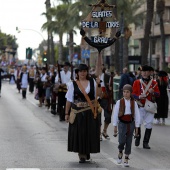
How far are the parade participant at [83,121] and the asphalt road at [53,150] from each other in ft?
0.97

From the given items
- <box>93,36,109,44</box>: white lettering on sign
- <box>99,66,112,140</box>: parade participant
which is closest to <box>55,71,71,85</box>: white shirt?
<box>99,66,112,140</box>: parade participant

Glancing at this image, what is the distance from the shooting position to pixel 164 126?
773 inches

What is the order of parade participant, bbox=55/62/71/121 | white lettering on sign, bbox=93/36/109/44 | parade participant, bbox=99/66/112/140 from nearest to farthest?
white lettering on sign, bbox=93/36/109/44
parade participant, bbox=99/66/112/140
parade participant, bbox=55/62/71/121

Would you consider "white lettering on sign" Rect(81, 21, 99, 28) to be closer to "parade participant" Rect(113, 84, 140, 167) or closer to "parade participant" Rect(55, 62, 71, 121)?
"parade participant" Rect(113, 84, 140, 167)

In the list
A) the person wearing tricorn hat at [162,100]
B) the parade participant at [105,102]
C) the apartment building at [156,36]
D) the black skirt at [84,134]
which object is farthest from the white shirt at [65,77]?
the apartment building at [156,36]

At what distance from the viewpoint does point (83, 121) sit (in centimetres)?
1146

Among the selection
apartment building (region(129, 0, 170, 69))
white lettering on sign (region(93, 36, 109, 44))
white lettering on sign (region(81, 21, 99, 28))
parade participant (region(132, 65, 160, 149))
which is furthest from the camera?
apartment building (region(129, 0, 170, 69))

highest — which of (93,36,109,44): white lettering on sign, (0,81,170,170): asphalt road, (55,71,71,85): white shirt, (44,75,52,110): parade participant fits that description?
(93,36,109,44): white lettering on sign

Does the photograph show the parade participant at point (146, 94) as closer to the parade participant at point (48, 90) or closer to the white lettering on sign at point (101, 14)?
the white lettering on sign at point (101, 14)

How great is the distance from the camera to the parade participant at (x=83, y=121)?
11.4 metres

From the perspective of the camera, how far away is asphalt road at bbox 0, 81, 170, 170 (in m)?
11.2

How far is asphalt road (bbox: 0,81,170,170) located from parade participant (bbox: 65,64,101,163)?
296 millimetres

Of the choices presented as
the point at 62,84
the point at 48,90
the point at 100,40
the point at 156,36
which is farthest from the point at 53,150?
the point at 156,36

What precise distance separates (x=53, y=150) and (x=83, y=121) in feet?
6.21
